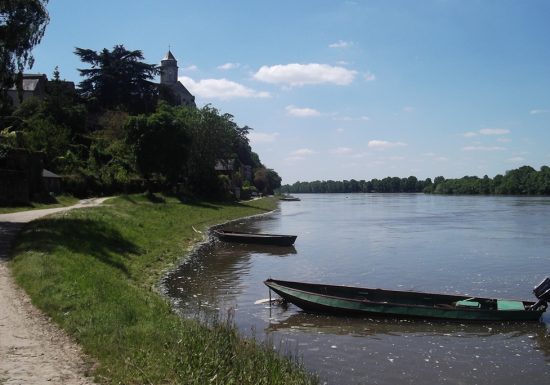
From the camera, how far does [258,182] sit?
543 feet

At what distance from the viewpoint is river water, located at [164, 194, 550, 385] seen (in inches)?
567

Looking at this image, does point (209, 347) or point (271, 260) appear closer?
point (209, 347)

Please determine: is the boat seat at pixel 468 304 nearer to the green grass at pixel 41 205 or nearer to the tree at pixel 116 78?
the green grass at pixel 41 205

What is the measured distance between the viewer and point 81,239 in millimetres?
26062

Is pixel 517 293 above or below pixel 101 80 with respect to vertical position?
below

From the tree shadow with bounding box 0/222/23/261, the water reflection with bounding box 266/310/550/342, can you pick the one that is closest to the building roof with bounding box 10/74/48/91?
the tree shadow with bounding box 0/222/23/261

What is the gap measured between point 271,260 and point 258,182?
13106cm

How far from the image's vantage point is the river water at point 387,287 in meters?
14.4

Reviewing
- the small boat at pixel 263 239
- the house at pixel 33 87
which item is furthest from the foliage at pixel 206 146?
the small boat at pixel 263 239

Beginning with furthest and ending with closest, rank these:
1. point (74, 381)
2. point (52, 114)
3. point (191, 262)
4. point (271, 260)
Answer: point (52, 114) → point (271, 260) → point (191, 262) → point (74, 381)

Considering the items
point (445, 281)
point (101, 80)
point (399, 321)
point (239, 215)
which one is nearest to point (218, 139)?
point (239, 215)

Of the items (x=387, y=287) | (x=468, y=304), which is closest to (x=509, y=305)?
(x=468, y=304)

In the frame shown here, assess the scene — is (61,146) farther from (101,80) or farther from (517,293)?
(517,293)

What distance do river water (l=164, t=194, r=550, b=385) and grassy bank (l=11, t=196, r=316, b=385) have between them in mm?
1913
